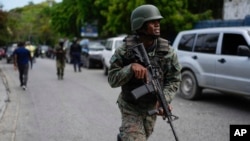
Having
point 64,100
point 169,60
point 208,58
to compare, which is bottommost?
point 64,100

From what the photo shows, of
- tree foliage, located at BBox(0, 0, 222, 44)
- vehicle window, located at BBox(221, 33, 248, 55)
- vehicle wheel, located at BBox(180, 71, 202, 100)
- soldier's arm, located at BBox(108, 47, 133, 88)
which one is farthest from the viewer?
tree foliage, located at BBox(0, 0, 222, 44)

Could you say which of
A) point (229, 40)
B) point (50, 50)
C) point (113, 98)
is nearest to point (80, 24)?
point (50, 50)

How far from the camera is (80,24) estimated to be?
3200cm

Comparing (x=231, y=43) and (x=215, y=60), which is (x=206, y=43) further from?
(x=231, y=43)

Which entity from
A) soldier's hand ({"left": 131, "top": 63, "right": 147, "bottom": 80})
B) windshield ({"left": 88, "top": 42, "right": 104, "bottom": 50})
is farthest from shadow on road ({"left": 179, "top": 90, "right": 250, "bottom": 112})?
windshield ({"left": 88, "top": 42, "right": 104, "bottom": 50})

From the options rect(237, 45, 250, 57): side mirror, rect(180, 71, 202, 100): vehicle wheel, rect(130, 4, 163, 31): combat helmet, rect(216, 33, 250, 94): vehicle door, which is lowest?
rect(180, 71, 202, 100): vehicle wheel

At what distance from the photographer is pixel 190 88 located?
10.0 metres

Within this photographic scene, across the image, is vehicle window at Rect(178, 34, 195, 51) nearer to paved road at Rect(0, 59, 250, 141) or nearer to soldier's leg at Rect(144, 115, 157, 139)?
paved road at Rect(0, 59, 250, 141)

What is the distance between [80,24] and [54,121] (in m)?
24.8

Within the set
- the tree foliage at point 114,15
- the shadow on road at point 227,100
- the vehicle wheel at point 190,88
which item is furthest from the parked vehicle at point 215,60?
the tree foliage at point 114,15

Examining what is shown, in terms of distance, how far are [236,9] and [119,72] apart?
17422 mm

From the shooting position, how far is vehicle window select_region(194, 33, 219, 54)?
9142mm

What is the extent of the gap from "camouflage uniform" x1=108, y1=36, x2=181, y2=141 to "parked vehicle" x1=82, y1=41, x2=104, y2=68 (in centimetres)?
1889

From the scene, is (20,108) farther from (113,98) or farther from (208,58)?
(208,58)
